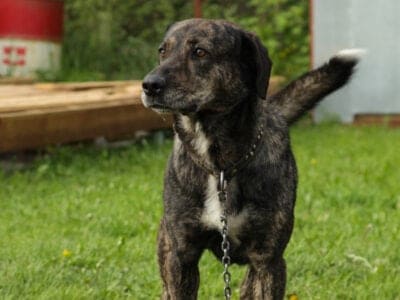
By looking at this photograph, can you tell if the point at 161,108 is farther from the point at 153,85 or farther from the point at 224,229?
the point at 224,229

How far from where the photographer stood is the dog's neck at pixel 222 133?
3.89 metres

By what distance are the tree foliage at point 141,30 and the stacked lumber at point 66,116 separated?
10.0 ft

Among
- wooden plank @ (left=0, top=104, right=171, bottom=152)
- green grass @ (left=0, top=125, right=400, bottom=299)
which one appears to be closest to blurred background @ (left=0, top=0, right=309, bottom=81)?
wooden plank @ (left=0, top=104, right=171, bottom=152)

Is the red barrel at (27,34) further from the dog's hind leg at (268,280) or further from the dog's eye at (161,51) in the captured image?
the dog's hind leg at (268,280)

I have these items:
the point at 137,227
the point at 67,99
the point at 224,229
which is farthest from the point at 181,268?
the point at 67,99

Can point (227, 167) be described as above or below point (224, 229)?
above

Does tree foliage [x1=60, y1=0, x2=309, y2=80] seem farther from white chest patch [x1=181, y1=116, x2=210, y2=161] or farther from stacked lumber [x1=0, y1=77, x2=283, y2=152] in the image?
white chest patch [x1=181, y1=116, x2=210, y2=161]

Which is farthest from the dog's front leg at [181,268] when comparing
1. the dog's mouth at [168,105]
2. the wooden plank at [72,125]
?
the wooden plank at [72,125]

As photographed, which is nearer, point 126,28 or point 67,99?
point 67,99

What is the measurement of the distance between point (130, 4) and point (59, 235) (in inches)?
329

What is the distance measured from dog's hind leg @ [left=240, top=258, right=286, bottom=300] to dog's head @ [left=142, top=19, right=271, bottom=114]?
2.24 ft

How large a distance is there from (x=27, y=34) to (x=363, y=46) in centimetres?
424

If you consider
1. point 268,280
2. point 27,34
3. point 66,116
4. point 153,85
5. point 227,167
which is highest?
point 153,85

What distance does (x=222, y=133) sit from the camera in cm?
392
